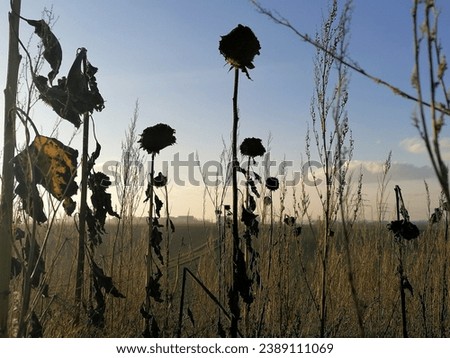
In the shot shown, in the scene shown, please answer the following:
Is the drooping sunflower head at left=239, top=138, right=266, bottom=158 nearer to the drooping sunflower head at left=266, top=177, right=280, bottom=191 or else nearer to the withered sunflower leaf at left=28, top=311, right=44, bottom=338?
the drooping sunflower head at left=266, top=177, right=280, bottom=191

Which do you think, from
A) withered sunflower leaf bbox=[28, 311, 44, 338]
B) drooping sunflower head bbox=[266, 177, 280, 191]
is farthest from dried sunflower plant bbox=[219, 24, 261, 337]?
drooping sunflower head bbox=[266, 177, 280, 191]

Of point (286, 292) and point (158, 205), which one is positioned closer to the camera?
point (158, 205)

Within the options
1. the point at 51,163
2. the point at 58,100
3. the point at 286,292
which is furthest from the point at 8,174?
the point at 286,292

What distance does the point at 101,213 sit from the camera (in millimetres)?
2912

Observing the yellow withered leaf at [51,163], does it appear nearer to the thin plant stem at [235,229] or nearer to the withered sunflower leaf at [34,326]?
the withered sunflower leaf at [34,326]

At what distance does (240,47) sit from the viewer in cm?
235

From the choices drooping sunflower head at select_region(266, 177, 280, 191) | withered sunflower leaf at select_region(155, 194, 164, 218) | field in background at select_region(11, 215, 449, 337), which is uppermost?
drooping sunflower head at select_region(266, 177, 280, 191)

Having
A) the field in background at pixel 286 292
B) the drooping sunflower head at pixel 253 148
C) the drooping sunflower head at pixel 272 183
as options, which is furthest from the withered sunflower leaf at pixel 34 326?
the drooping sunflower head at pixel 272 183

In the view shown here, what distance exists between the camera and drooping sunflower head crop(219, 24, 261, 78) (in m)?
2.35

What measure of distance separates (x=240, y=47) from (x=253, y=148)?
35.1 inches

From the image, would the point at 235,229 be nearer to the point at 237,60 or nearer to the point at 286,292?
the point at 237,60

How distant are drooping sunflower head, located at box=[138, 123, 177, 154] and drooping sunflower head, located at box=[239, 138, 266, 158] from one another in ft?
1.51

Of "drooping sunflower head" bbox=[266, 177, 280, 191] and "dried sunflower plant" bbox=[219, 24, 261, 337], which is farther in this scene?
"drooping sunflower head" bbox=[266, 177, 280, 191]
